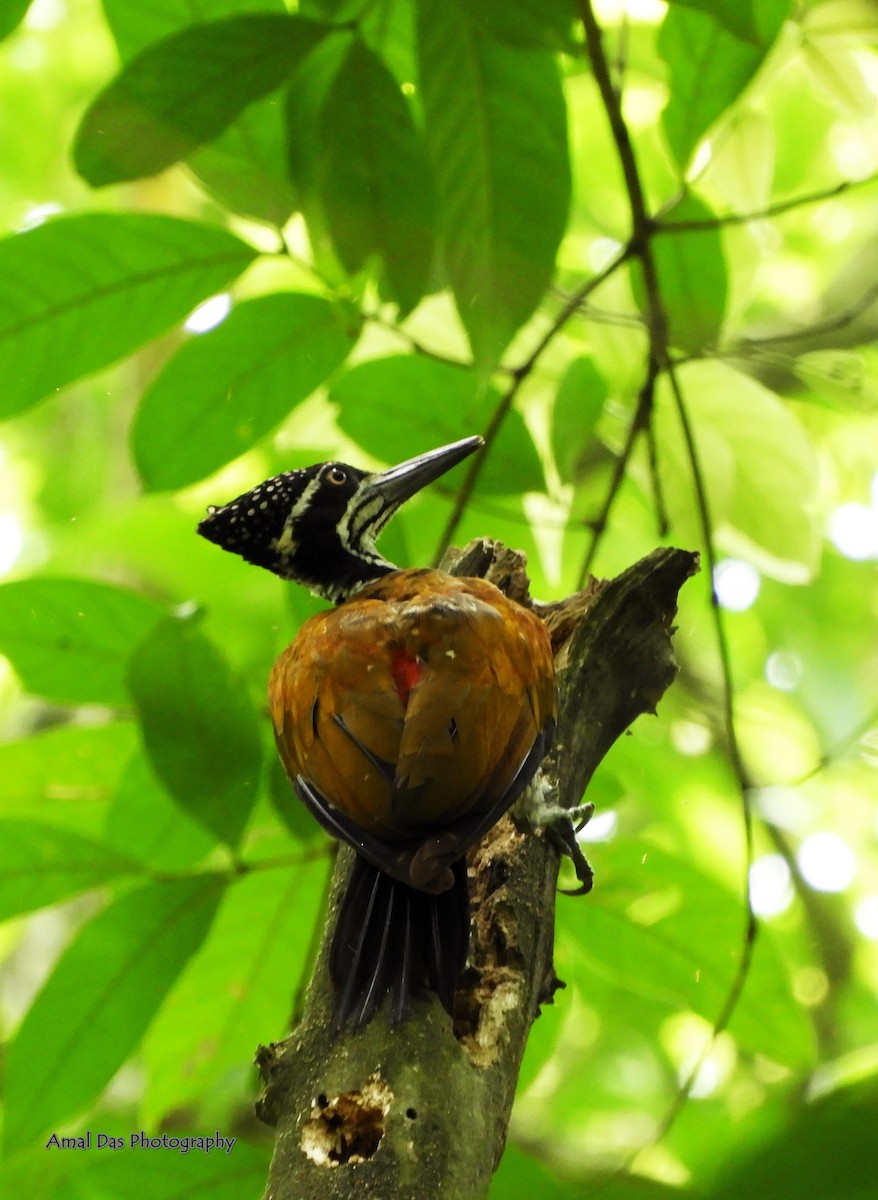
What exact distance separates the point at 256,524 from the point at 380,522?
22 cm

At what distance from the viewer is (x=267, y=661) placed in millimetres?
2141

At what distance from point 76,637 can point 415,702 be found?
2.27 feet

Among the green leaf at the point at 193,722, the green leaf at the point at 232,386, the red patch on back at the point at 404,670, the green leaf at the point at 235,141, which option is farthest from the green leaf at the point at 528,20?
the green leaf at the point at 193,722

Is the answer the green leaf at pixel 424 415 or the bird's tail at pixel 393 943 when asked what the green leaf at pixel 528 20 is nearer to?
the green leaf at pixel 424 415

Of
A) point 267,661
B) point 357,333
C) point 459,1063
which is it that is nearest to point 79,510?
point 267,661

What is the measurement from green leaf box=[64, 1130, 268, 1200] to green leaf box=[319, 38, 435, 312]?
1153 millimetres

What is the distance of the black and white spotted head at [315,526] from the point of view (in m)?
2.03

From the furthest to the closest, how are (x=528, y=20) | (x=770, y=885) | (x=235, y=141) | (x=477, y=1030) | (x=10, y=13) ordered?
(x=770, y=885), (x=235, y=141), (x=528, y=20), (x=10, y=13), (x=477, y=1030)

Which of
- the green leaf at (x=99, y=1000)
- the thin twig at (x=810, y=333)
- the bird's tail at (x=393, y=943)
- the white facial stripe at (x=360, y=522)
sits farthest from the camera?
the thin twig at (x=810, y=333)

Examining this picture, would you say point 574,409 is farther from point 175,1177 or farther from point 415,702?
point 175,1177

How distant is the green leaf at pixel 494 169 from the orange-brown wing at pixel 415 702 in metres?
0.36

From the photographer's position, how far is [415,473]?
1.90 metres

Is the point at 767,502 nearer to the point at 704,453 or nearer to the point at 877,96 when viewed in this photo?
the point at 704,453

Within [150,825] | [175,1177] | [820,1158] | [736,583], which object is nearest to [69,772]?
[150,825]
